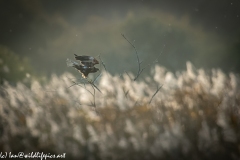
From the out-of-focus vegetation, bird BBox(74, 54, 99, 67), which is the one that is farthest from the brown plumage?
the out-of-focus vegetation

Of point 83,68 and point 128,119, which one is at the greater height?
point 83,68

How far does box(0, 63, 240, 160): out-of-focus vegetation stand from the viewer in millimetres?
2512

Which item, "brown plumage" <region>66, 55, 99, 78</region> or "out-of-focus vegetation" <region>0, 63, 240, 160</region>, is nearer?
"out-of-focus vegetation" <region>0, 63, 240, 160</region>

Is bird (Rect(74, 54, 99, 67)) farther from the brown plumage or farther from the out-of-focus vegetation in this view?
the out-of-focus vegetation

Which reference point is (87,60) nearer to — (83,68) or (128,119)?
(83,68)

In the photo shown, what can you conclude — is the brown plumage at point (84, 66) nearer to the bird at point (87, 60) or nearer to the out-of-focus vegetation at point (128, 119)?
the bird at point (87, 60)

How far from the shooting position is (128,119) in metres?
3.07

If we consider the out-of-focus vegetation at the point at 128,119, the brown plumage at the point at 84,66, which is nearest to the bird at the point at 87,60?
the brown plumage at the point at 84,66

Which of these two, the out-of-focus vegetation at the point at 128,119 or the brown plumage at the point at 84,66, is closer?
the out-of-focus vegetation at the point at 128,119

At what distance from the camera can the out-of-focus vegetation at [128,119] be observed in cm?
251

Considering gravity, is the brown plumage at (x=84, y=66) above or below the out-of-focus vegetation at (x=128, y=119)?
above

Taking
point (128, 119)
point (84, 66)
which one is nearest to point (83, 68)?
point (84, 66)

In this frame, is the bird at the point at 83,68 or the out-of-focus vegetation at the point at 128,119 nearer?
the out-of-focus vegetation at the point at 128,119

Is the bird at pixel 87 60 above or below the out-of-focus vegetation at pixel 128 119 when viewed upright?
above
